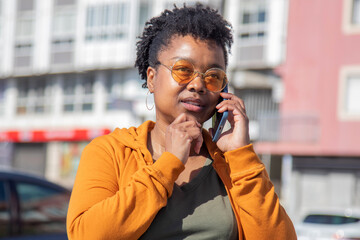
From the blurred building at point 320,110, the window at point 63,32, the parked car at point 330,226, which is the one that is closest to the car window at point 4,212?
the parked car at point 330,226

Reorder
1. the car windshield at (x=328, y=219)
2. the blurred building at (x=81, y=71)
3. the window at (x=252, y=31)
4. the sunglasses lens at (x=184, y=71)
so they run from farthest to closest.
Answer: the blurred building at (x=81, y=71)
the window at (x=252, y=31)
the car windshield at (x=328, y=219)
the sunglasses lens at (x=184, y=71)

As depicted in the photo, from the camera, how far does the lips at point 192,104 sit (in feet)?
6.18

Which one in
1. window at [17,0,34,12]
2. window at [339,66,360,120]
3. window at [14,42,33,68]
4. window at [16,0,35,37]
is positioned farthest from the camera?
window at [17,0,34,12]

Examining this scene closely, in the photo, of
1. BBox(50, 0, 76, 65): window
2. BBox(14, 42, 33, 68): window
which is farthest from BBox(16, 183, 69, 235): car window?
BBox(14, 42, 33, 68): window

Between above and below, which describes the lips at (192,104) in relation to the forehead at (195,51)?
below

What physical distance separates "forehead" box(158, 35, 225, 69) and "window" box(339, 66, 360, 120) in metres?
20.5

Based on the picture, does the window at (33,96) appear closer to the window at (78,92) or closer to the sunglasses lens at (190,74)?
the window at (78,92)

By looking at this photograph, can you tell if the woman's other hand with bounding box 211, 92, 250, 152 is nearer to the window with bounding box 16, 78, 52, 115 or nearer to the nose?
the nose

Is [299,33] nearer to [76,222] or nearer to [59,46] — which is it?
[59,46]

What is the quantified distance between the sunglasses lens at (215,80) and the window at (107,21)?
82.7ft

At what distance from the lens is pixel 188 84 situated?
6.20ft

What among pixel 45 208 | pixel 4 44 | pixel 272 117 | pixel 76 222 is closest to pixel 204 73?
pixel 76 222

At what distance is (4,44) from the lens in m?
30.0

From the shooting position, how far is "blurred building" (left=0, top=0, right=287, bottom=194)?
24.9 meters
